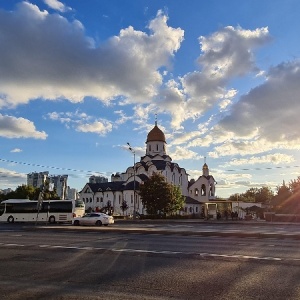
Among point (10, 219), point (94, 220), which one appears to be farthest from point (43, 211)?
point (94, 220)

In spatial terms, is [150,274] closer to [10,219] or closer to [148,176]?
[10,219]

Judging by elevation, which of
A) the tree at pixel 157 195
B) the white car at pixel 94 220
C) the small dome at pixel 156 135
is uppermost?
the small dome at pixel 156 135

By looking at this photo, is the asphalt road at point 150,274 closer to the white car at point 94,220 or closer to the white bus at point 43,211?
the white car at point 94,220

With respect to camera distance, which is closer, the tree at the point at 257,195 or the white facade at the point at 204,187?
the white facade at the point at 204,187

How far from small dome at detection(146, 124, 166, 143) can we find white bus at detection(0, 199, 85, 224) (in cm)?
4885

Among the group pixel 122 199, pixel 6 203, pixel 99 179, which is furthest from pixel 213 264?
pixel 99 179

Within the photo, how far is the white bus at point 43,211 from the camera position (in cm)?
4253

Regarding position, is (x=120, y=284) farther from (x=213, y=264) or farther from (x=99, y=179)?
(x=99, y=179)

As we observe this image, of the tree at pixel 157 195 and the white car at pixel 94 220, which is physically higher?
the tree at pixel 157 195

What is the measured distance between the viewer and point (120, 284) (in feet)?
25.2

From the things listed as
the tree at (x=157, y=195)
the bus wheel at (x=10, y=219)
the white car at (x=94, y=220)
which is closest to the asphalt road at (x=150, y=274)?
the white car at (x=94, y=220)

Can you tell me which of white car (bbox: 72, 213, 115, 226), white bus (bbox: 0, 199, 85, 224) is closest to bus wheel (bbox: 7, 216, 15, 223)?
white bus (bbox: 0, 199, 85, 224)

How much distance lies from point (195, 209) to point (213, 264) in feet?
256

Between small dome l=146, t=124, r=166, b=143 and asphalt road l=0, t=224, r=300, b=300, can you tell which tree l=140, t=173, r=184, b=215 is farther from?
asphalt road l=0, t=224, r=300, b=300
